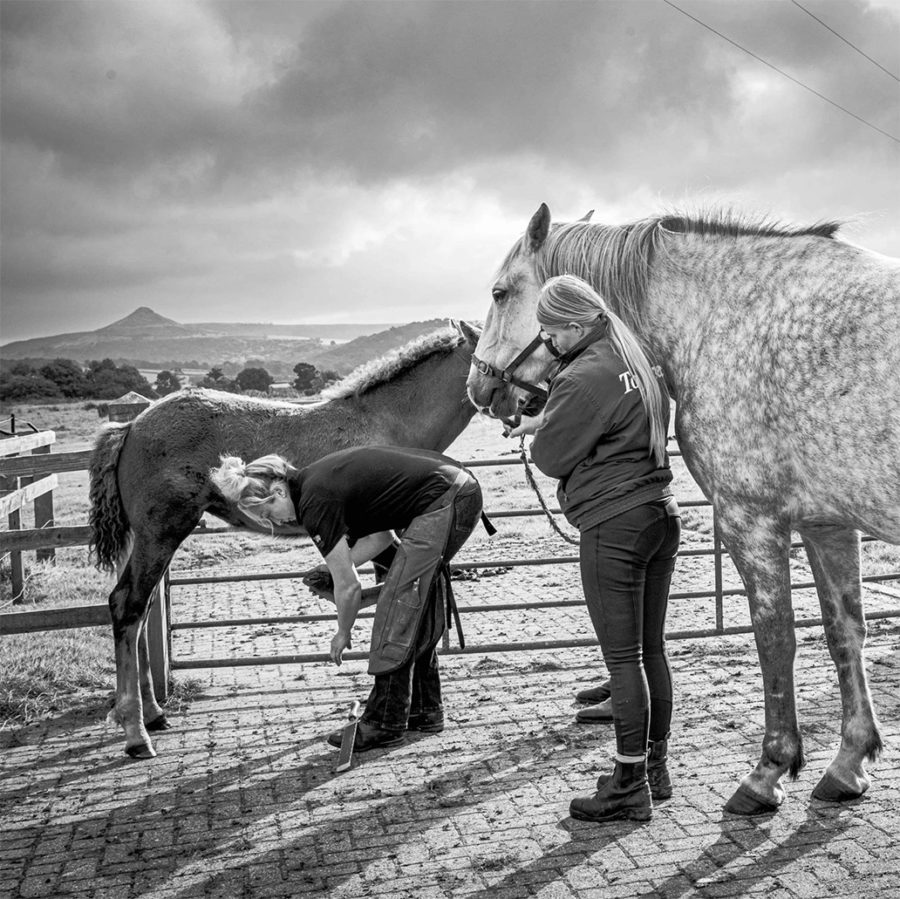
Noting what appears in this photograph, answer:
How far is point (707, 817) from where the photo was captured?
3.68 metres

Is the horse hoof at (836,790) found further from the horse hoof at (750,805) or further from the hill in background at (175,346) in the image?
the hill in background at (175,346)

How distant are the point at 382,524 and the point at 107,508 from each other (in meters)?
1.75

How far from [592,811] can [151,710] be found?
2.66 metres

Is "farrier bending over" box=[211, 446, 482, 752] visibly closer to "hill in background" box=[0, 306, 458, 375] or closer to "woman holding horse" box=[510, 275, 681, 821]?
"woman holding horse" box=[510, 275, 681, 821]

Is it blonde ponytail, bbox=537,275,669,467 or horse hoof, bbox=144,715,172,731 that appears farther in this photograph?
horse hoof, bbox=144,715,172,731

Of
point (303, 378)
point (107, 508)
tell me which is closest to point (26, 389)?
point (303, 378)

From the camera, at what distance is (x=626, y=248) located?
4066 mm

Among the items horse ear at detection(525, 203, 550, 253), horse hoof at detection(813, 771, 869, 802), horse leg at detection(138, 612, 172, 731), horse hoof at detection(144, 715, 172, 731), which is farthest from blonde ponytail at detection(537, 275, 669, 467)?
horse hoof at detection(144, 715, 172, 731)

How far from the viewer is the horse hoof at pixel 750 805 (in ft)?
12.1

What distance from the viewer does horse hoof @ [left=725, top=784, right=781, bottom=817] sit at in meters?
3.67

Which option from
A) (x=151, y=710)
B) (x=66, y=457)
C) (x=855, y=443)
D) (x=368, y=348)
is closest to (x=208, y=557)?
(x=66, y=457)

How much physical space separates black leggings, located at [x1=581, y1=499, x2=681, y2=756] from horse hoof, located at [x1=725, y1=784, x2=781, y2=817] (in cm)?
47

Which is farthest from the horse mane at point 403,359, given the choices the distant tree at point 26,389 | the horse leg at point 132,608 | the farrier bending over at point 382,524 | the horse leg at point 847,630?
the distant tree at point 26,389

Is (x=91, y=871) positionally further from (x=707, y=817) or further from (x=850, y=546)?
(x=850, y=546)
